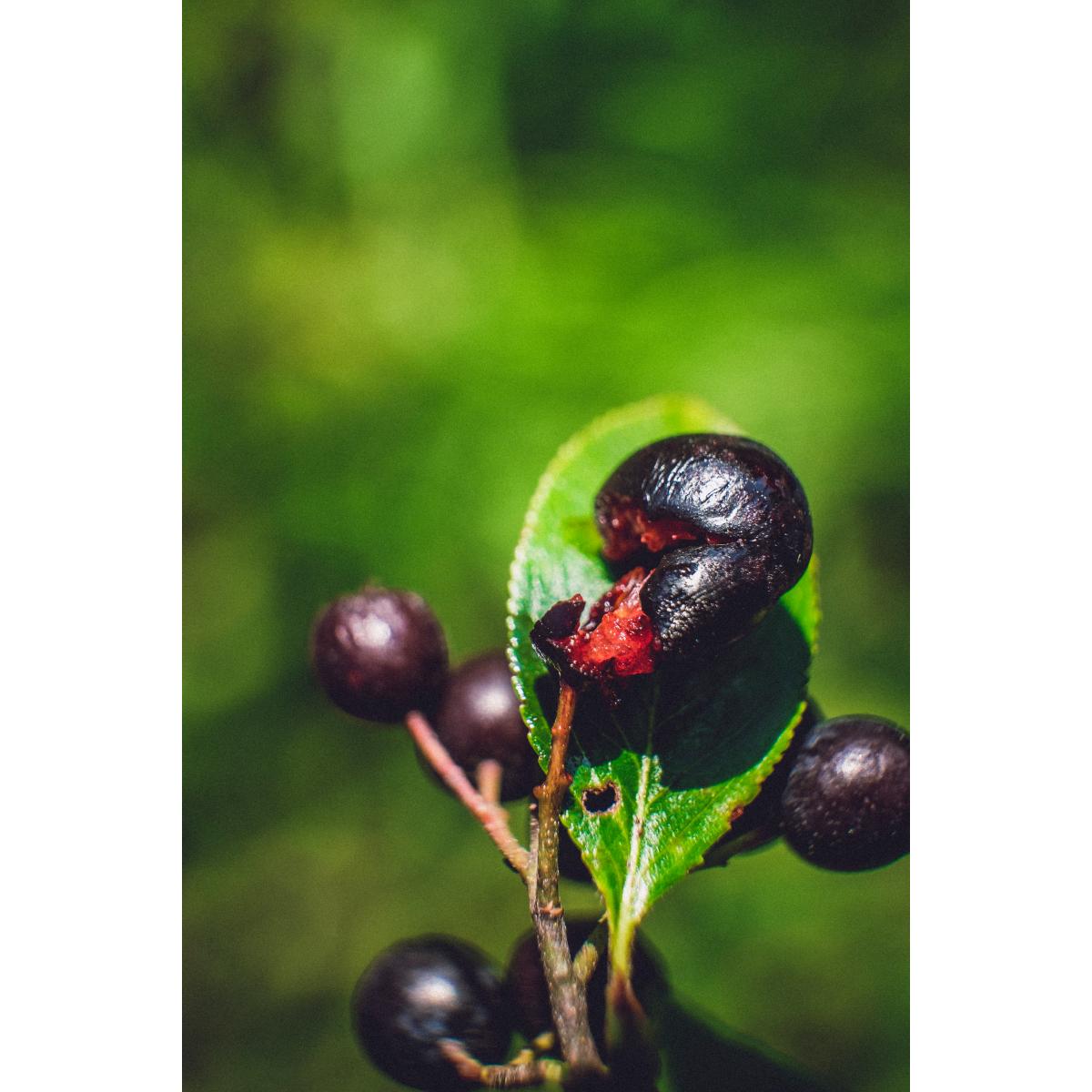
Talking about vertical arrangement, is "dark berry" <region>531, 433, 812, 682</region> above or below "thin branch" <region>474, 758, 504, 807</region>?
above

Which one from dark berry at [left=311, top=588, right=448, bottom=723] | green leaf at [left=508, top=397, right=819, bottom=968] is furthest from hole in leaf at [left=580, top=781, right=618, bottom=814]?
dark berry at [left=311, top=588, right=448, bottom=723]

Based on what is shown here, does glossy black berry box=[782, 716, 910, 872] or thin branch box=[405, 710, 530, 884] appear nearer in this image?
thin branch box=[405, 710, 530, 884]

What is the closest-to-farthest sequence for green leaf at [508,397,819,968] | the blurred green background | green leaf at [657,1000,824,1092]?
1. green leaf at [508,397,819,968]
2. green leaf at [657,1000,824,1092]
3. the blurred green background

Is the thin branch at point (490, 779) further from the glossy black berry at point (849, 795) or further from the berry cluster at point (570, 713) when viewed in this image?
the glossy black berry at point (849, 795)

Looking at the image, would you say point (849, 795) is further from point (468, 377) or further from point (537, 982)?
point (468, 377)

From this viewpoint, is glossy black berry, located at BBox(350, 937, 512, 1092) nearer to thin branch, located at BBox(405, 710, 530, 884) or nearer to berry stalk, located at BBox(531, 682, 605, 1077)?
thin branch, located at BBox(405, 710, 530, 884)

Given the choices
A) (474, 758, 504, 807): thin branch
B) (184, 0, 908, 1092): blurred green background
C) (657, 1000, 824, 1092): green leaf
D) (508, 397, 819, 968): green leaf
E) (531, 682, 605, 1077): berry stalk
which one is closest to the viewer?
(531, 682, 605, 1077): berry stalk

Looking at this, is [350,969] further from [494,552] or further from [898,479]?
[898,479]
